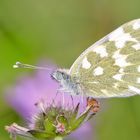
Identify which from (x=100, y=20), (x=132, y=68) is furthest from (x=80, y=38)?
(x=132, y=68)

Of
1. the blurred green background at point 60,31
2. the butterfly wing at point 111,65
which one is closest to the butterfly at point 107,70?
the butterfly wing at point 111,65

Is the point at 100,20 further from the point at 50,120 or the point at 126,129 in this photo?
the point at 50,120

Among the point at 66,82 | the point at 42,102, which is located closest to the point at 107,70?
the point at 66,82

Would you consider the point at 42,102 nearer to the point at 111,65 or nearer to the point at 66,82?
the point at 66,82

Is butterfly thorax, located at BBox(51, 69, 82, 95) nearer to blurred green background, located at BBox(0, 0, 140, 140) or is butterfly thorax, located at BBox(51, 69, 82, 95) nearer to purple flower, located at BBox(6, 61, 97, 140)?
purple flower, located at BBox(6, 61, 97, 140)

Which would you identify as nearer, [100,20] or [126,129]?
[126,129]

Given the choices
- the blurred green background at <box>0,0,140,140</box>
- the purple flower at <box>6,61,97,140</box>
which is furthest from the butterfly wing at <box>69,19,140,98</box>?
the blurred green background at <box>0,0,140,140</box>
